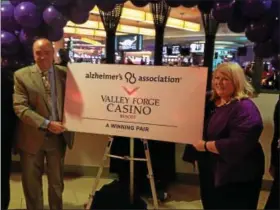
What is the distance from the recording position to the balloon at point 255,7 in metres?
3.06

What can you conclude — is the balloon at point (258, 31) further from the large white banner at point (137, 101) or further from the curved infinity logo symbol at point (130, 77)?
the curved infinity logo symbol at point (130, 77)

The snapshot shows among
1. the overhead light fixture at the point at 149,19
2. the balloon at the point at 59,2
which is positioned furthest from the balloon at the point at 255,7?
the overhead light fixture at the point at 149,19

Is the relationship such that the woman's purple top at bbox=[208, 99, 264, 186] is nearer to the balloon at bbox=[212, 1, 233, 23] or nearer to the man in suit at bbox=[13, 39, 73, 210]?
the man in suit at bbox=[13, 39, 73, 210]

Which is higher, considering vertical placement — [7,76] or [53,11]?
[53,11]

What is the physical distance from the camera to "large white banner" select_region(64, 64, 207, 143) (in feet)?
7.63

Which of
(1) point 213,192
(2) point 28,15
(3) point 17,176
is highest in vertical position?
(2) point 28,15

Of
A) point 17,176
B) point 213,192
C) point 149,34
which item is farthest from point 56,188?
point 149,34


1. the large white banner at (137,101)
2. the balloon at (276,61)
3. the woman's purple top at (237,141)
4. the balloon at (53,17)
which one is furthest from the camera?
the balloon at (53,17)

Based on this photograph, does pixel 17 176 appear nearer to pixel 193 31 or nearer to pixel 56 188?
pixel 56 188

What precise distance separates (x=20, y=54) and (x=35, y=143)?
163 cm

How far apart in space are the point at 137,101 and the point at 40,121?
642 mm

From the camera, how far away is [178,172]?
13.7 feet

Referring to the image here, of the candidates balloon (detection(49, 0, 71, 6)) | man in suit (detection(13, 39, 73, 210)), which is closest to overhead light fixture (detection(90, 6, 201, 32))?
balloon (detection(49, 0, 71, 6))

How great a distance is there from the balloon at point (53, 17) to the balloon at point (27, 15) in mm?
88
